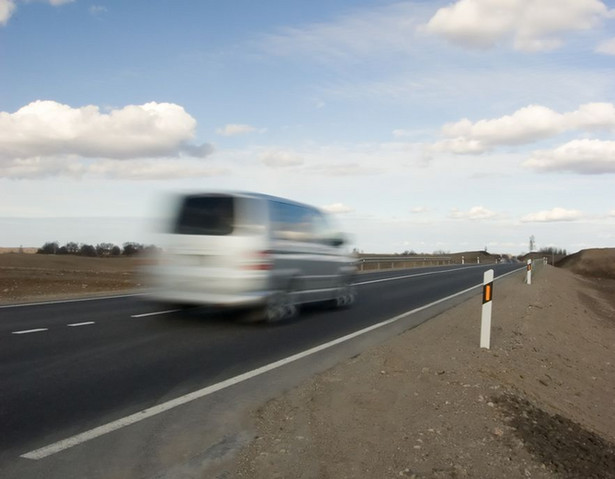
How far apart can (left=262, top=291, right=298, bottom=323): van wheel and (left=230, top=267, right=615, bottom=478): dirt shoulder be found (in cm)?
244

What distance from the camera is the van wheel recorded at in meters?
11.0

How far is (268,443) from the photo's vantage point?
4.86 metres

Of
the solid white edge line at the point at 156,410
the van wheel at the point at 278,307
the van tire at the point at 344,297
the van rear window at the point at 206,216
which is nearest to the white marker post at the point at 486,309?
the solid white edge line at the point at 156,410

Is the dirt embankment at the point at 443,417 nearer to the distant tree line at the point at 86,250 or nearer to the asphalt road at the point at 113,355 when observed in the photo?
the asphalt road at the point at 113,355

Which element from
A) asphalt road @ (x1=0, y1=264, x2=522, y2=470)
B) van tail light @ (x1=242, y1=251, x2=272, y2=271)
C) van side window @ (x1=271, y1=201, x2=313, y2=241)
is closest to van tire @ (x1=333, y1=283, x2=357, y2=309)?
asphalt road @ (x1=0, y1=264, x2=522, y2=470)

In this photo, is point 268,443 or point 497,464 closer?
point 497,464

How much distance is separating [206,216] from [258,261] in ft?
3.94

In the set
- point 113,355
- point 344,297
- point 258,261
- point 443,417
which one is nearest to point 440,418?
point 443,417

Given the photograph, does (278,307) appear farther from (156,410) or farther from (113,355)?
(156,410)

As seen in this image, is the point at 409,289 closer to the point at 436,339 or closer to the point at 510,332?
the point at 510,332

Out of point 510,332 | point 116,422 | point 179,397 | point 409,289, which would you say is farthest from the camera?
point 409,289

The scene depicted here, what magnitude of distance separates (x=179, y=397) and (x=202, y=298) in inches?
171

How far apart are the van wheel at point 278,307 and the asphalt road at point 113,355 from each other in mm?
188

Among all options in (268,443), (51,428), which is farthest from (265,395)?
(51,428)
